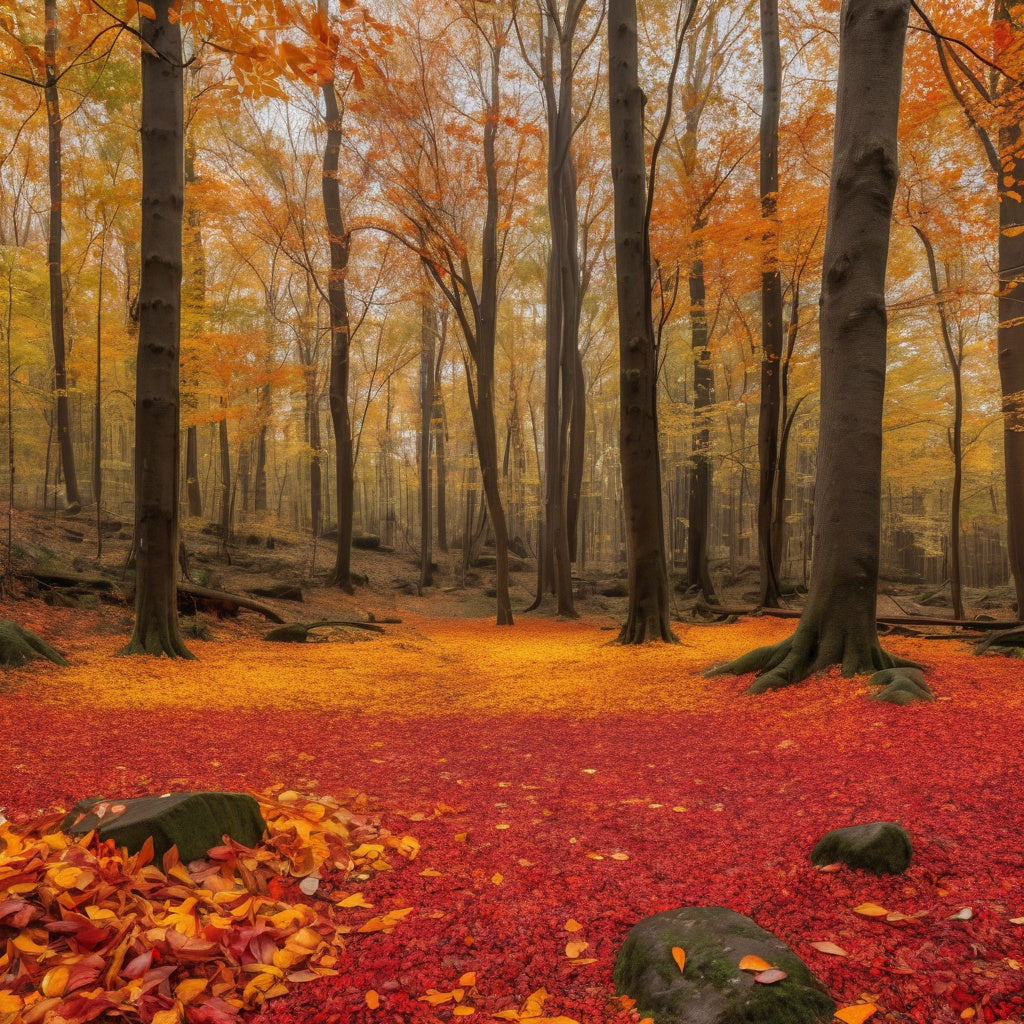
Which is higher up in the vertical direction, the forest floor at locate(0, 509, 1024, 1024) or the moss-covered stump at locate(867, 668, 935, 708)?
the moss-covered stump at locate(867, 668, 935, 708)

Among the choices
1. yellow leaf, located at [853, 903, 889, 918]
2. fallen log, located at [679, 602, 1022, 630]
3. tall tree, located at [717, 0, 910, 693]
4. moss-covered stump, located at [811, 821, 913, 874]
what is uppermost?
tall tree, located at [717, 0, 910, 693]

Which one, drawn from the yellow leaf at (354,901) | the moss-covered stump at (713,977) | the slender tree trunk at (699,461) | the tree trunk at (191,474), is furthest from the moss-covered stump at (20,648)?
the slender tree trunk at (699,461)

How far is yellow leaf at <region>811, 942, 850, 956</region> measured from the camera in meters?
1.64

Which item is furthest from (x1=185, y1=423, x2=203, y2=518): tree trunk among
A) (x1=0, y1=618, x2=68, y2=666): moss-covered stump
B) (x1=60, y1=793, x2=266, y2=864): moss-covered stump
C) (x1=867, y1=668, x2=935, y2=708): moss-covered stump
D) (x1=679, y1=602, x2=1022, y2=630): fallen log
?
(x1=867, y1=668, x2=935, y2=708): moss-covered stump

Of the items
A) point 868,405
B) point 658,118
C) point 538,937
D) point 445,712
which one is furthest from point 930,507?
point 538,937

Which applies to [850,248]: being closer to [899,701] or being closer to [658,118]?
[899,701]

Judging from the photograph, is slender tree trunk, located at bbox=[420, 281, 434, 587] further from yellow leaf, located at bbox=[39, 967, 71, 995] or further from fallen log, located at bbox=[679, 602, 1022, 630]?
yellow leaf, located at bbox=[39, 967, 71, 995]

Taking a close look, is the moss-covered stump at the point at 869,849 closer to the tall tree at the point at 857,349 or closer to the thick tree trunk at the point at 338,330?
the tall tree at the point at 857,349

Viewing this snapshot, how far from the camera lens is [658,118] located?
48.9 feet

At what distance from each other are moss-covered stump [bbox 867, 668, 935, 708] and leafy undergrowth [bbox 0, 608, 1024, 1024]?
124mm

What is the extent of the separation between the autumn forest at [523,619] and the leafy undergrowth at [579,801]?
21 millimetres

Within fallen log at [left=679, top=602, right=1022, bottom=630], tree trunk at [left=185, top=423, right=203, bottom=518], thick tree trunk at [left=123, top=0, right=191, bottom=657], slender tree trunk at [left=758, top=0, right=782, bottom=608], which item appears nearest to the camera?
thick tree trunk at [left=123, top=0, right=191, bottom=657]

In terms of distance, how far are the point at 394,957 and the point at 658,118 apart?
56.8 ft

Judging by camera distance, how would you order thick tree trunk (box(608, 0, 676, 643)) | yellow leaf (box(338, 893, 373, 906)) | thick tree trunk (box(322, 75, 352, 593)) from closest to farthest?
yellow leaf (box(338, 893, 373, 906)) → thick tree trunk (box(608, 0, 676, 643)) → thick tree trunk (box(322, 75, 352, 593))
